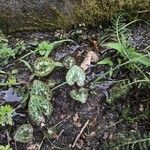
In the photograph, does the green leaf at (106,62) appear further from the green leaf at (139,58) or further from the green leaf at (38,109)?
the green leaf at (38,109)

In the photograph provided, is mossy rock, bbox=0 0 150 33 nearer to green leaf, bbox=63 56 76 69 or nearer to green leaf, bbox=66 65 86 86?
green leaf, bbox=63 56 76 69

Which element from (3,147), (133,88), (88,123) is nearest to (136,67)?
(133,88)

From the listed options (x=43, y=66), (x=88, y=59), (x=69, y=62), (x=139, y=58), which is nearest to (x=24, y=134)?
(x=43, y=66)

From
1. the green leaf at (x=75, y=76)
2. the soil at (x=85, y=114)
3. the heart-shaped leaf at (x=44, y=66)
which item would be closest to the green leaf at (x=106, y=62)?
the soil at (x=85, y=114)

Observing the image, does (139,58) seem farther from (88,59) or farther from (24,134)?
(24,134)

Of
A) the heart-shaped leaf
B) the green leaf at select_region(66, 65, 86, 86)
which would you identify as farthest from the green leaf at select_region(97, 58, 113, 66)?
the heart-shaped leaf

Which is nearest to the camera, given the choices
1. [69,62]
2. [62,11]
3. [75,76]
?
[75,76]

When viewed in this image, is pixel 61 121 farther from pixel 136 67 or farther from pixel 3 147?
pixel 136 67
